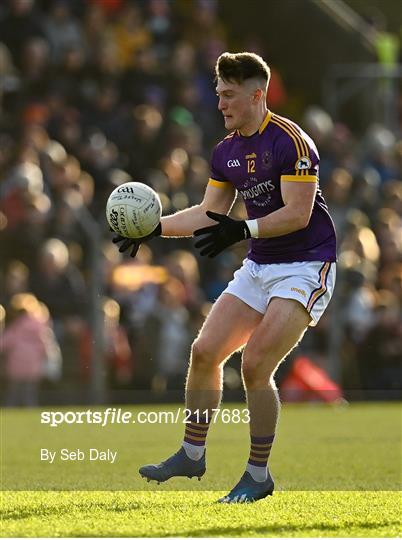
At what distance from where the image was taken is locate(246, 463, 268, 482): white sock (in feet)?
25.3

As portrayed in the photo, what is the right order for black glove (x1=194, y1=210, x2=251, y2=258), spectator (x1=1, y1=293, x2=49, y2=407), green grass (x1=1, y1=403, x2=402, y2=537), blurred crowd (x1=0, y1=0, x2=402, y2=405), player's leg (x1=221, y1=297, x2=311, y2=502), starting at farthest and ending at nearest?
blurred crowd (x1=0, y1=0, x2=402, y2=405) < spectator (x1=1, y1=293, x2=49, y2=407) < player's leg (x1=221, y1=297, x2=311, y2=502) < black glove (x1=194, y1=210, x2=251, y2=258) < green grass (x1=1, y1=403, x2=402, y2=537)

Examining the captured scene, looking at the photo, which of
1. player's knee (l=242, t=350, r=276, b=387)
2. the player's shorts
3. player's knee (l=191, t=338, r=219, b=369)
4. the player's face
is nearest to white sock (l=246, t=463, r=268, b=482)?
player's knee (l=242, t=350, r=276, b=387)

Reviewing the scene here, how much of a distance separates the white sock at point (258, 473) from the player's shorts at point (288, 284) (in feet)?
2.72

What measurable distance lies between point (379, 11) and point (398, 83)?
2441mm

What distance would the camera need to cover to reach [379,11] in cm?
2361

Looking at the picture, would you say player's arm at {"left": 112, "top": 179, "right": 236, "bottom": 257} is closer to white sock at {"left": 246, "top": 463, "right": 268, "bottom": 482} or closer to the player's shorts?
the player's shorts

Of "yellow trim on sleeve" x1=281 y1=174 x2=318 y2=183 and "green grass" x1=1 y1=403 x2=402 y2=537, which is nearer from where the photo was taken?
"green grass" x1=1 y1=403 x2=402 y2=537

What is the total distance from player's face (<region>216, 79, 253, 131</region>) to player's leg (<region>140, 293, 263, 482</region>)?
932 mm

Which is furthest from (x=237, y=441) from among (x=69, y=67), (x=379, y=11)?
(x=379, y=11)

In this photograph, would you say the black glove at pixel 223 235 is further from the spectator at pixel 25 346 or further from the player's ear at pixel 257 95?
the spectator at pixel 25 346

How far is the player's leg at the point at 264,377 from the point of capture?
7664mm

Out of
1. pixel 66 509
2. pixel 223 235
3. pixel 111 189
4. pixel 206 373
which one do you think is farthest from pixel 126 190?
pixel 111 189

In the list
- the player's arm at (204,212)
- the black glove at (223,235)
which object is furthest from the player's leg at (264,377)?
the player's arm at (204,212)

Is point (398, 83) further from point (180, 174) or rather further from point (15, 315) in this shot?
point (15, 315)
